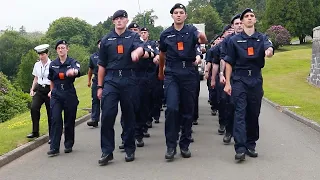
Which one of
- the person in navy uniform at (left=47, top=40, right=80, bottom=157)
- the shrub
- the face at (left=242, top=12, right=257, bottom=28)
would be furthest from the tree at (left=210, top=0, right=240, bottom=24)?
the face at (left=242, top=12, right=257, bottom=28)

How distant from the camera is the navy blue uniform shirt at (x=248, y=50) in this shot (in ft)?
23.6

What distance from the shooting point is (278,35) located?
55.7 meters

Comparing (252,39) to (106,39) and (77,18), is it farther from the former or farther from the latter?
(77,18)

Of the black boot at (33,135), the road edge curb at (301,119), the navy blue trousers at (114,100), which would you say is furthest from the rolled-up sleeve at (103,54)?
the road edge curb at (301,119)

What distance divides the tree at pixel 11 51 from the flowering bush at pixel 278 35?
171 feet

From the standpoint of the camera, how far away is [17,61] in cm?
8981

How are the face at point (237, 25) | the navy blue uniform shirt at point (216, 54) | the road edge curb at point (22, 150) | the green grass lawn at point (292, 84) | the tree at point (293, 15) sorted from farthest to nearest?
the tree at point (293, 15), the green grass lawn at point (292, 84), the navy blue uniform shirt at point (216, 54), the face at point (237, 25), the road edge curb at point (22, 150)

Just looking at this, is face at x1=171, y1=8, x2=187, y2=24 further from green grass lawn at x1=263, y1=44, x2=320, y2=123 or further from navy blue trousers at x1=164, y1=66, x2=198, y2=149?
green grass lawn at x1=263, y1=44, x2=320, y2=123

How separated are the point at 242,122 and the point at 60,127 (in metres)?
3.19

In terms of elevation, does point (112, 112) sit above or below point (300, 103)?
above

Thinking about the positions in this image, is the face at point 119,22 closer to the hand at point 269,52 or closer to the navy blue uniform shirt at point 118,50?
the navy blue uniform shirt at point 118,50

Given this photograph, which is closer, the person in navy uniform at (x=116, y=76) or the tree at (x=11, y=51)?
the person in navy uniform at (x=116, y=76)

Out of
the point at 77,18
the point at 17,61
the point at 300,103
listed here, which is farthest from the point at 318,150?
the point at 77,18

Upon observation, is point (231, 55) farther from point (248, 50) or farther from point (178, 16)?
point (178, 16)
